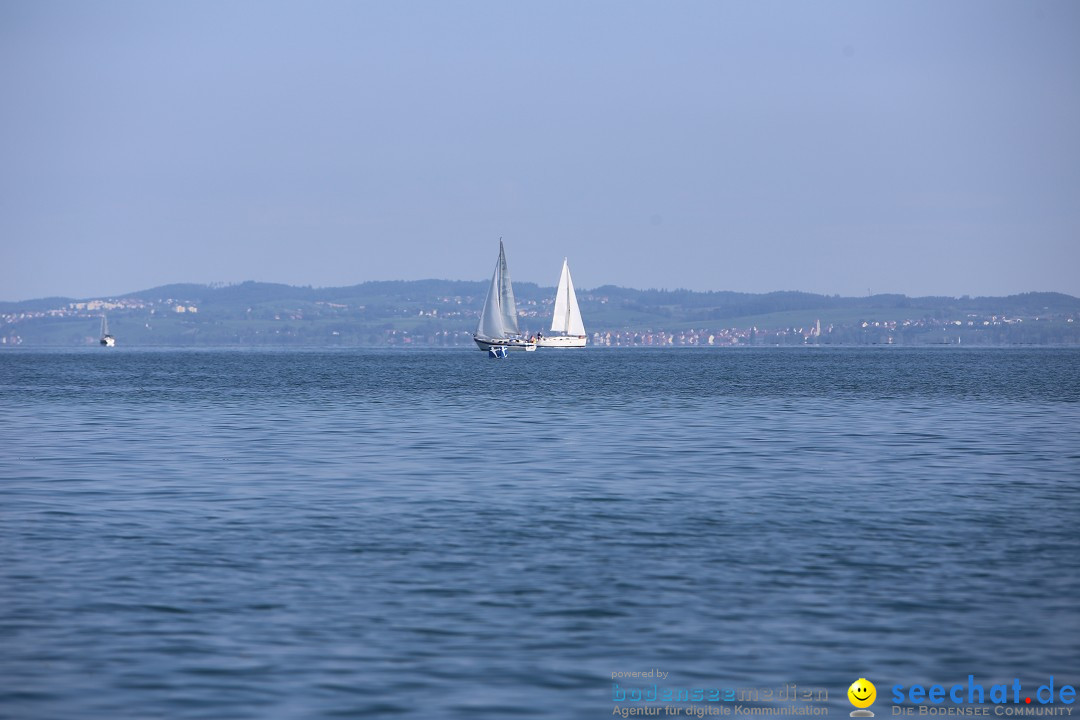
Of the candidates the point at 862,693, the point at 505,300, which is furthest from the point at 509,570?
the point at 505,300

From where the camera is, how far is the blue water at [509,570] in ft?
48.5

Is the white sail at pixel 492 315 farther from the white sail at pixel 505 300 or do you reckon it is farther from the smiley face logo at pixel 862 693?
the smiley face logo at pixel 862 693

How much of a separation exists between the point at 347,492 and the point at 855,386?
250 feet

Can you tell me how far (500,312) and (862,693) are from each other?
179 meters

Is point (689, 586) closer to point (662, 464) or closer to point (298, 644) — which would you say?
point (298, 644)

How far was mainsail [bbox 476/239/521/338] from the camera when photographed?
18562 centimetres

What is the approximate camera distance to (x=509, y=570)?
2069 cm

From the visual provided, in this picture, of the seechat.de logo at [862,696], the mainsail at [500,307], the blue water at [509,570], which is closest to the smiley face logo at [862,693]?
the seechat.de logo at [862,696]

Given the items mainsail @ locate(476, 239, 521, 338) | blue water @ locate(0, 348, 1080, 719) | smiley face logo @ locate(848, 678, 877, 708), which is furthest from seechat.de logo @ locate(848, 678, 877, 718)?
mainsail @ locate(476, 239, 521, 338)

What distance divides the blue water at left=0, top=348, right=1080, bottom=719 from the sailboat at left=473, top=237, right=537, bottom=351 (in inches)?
5483

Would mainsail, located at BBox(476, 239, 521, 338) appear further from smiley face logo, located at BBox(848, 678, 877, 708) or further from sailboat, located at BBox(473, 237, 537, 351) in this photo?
smiley face logo, located at BBox(848, 678, 877, 708)

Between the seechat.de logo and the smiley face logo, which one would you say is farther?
the smiley face logo

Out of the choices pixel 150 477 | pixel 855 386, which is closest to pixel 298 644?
pixel 150 477

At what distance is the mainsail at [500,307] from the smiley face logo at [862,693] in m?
169
